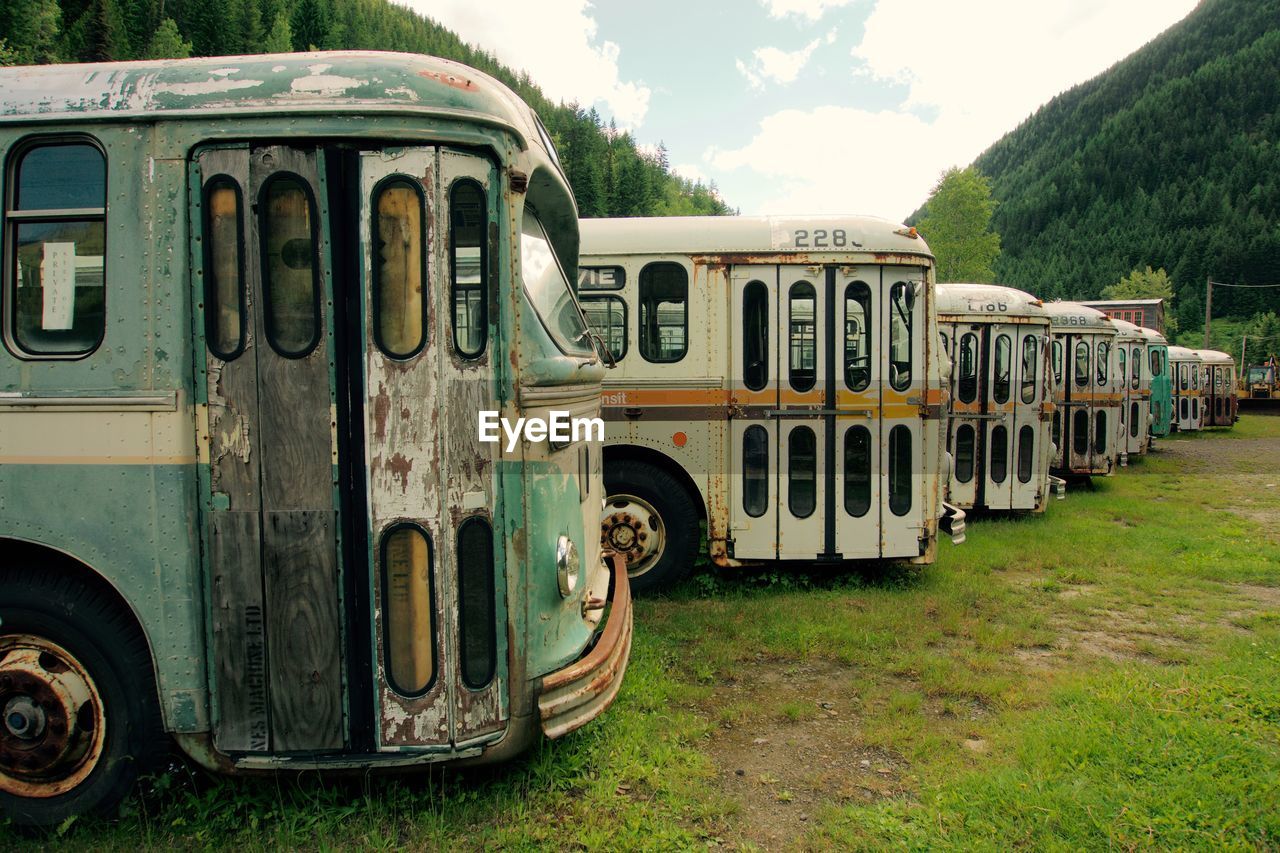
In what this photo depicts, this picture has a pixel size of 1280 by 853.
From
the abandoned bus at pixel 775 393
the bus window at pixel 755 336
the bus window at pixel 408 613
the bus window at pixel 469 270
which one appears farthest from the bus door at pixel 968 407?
the bus window at pixel 408 613

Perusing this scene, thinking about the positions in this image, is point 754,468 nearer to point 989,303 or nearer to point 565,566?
point 565,566

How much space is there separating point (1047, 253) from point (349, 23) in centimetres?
9458

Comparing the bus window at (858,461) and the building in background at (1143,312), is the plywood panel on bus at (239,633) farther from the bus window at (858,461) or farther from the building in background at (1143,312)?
the building in background at (1143,312)

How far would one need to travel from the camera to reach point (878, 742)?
439 centimetres

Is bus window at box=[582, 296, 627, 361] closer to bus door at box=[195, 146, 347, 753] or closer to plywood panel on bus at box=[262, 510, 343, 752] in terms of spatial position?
bus door at box=[195, 146, 347, 753]

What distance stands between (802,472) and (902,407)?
1.08 meters

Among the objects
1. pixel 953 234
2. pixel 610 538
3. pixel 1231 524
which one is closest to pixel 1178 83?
pixel 953 234

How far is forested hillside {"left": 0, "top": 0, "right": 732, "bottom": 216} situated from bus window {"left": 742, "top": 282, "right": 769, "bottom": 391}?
38879mm

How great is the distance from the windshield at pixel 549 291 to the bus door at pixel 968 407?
767 centimetres

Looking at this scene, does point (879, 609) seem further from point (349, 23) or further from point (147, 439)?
point (349, 23)

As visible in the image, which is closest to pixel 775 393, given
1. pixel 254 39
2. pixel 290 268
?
pixel 290 268

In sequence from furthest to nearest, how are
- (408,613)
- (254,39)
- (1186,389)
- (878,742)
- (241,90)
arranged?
(254,39), (1186,389), (878,742), (408,613), (241,90)

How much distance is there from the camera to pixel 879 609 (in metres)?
6.59

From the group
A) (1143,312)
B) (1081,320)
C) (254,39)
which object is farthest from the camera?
(254,39)
